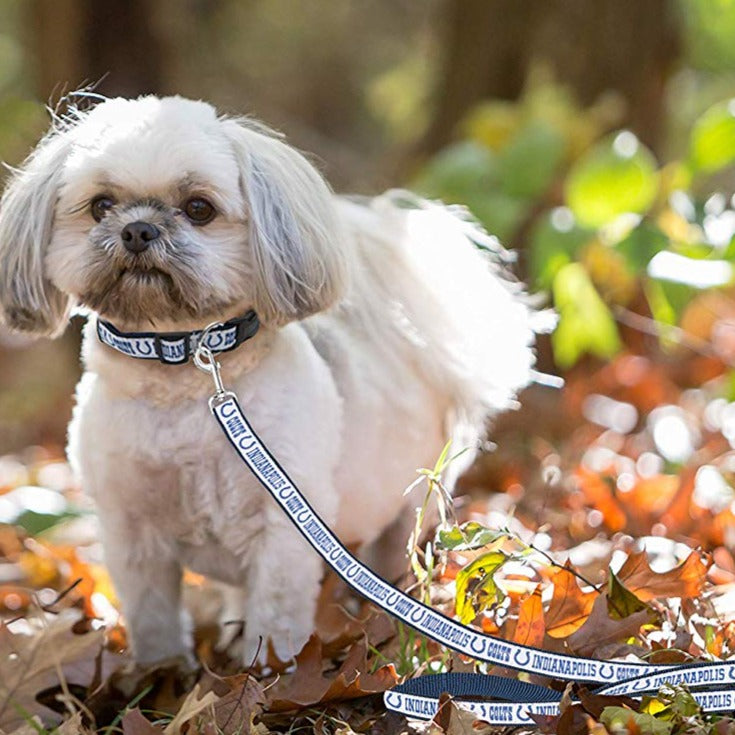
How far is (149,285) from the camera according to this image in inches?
98.7

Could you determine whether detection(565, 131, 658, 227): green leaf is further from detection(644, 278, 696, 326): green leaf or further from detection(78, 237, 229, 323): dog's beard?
detection(78, 237, 229, 323): dog's beard

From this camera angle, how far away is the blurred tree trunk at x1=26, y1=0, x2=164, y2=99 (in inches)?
248

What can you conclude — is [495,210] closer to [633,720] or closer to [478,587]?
[478,587]

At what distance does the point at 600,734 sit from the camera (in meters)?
2.14

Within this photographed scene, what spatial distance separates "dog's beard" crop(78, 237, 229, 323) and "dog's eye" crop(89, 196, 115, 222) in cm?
13

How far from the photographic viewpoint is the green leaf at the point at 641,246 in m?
3.82

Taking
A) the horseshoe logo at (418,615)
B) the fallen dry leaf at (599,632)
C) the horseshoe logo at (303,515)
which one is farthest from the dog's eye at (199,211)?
the fallen dry leaf at (599,632)

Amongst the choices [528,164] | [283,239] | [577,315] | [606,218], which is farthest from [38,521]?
[528,164]

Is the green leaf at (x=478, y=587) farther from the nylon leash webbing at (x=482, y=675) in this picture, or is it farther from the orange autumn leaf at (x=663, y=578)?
the orange autumn leaf at (x=663, y=578)

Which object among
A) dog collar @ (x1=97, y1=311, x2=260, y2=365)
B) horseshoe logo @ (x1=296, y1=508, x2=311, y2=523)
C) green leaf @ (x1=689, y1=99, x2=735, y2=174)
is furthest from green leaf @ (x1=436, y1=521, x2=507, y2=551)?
green leaf @ (x1=689, y1=99, x2=735, y2=174)

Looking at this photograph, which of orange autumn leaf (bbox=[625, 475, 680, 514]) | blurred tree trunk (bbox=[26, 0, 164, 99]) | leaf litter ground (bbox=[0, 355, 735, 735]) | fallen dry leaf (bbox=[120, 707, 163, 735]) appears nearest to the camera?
fallen dry leaf (bbox=[120, 707, 163, 735])

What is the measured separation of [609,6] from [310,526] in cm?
477

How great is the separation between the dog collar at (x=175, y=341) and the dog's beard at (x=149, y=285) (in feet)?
0.26

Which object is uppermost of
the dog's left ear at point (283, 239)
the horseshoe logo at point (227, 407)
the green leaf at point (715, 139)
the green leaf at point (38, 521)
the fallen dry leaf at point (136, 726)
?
the dog's left ear at point (283, 239)
